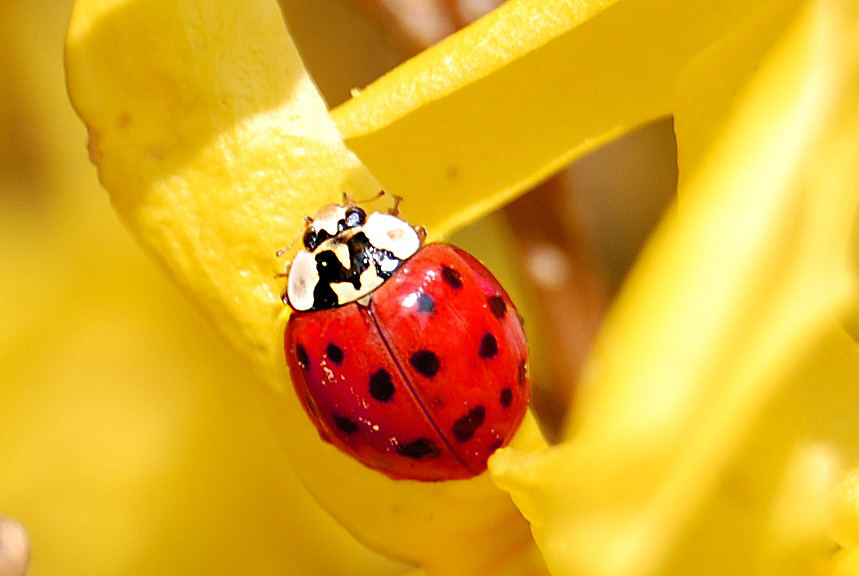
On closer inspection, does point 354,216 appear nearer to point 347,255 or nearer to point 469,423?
point 347,255

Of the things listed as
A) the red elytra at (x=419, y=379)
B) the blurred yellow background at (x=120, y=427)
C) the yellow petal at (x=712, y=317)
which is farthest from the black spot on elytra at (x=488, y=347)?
the blurred yellow background at (x=120, y=427)

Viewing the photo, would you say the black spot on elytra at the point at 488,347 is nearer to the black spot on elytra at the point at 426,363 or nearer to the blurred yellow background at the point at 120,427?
the black spot on elytra at the point at 426,363

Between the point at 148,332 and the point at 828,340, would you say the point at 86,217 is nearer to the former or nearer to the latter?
the point at 148,332

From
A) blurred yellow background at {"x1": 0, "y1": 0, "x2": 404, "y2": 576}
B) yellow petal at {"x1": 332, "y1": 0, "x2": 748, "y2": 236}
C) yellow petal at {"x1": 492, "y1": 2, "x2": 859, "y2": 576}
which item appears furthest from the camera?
blurred yellow background at {"x1": 0, "y1": 0, "x2": 404, "y2": 576}

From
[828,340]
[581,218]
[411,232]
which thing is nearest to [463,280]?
[411,232]

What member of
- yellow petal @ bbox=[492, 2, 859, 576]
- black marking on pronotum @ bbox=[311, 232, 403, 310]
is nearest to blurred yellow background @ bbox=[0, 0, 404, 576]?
black marking on pronotum @ bbox=[311, 232, 403, 310]

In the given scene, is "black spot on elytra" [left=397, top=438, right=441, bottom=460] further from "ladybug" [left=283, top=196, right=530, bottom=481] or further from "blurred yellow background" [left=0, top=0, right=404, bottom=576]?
"blurred yellow background" [left=0, top=0, right=404, bottom=576]

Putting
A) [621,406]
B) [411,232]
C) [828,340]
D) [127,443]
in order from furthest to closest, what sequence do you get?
[127,443] → [411,232] → [828,340] → [621,406]

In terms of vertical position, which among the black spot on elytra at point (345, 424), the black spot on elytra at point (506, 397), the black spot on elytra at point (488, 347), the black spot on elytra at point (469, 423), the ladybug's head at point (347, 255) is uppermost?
the ladybug's head at point (347, 255)
